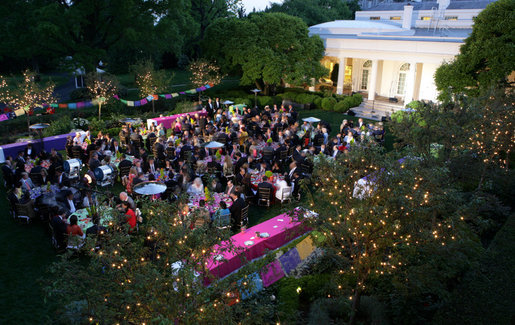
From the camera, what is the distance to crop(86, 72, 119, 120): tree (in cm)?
2461

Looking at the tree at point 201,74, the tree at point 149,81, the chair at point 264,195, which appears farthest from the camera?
the tree at point 201,74

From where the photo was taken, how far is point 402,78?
3475 centimetres

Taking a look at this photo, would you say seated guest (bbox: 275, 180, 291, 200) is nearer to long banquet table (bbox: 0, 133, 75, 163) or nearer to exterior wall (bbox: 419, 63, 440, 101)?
long banquet table (bbox: 0, 133, 75, 163)

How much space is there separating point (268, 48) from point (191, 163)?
1991 cm

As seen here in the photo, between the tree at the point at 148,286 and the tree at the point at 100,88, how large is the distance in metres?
21.4

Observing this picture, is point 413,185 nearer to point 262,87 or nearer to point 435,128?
point 435,128

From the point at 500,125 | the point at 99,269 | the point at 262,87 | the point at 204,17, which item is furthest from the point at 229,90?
the point at 99,269

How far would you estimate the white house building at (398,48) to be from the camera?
29.5 meters

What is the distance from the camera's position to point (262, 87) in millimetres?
36719

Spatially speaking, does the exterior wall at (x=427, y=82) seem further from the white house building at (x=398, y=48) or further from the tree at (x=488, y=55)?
A: the tree at (x=488, y=55)

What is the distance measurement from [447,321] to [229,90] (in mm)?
30881

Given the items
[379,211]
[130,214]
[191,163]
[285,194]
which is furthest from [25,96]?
[379,211]

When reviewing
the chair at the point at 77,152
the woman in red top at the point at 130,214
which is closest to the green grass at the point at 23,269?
the woman in red top at the point at 130,214

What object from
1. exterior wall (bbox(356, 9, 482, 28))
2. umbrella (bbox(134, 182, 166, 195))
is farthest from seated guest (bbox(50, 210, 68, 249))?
exterior wall (bbox(356, 9, 482, 28))
